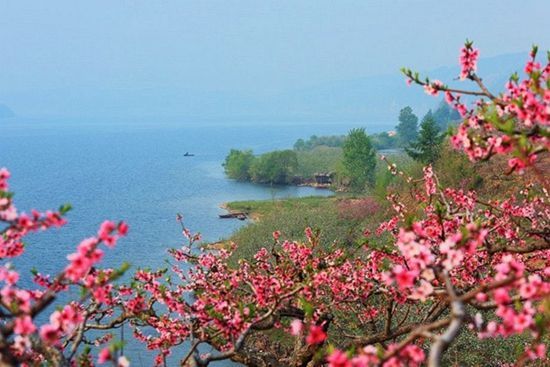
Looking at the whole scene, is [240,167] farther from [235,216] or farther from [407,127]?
[407,127]

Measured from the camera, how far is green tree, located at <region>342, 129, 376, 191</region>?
222 feet

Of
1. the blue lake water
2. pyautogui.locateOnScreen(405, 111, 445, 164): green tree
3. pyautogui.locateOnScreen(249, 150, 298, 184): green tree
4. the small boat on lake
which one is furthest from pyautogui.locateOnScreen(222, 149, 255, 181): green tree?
pyautogui.locateOnScreen(405, 111, 445, 164): green tree

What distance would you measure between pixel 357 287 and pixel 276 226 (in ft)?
94.2

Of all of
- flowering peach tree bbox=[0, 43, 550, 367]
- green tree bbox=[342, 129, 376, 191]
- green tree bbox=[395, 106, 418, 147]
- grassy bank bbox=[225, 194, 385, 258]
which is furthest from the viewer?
green tree bbox=[395, 106, 418, 147]

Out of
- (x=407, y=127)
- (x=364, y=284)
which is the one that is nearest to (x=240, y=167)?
(x=407, y=127)

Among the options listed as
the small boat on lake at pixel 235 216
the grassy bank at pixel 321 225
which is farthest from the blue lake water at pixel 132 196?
the grassy bank at pixel 321 225

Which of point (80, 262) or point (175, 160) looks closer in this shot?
point (80, 262)

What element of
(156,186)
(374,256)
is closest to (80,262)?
(374,256)

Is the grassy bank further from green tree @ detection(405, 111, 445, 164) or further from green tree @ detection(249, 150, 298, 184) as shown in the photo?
green tree @ detection(249, 150, 298, 184)

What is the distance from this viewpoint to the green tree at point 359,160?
67.6 meters

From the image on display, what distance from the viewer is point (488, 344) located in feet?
53.7

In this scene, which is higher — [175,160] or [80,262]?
[80,262]

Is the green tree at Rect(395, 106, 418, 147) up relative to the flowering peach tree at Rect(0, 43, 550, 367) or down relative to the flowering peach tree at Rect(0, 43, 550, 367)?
down

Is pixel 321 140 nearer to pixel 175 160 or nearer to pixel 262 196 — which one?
pixel 175 160
